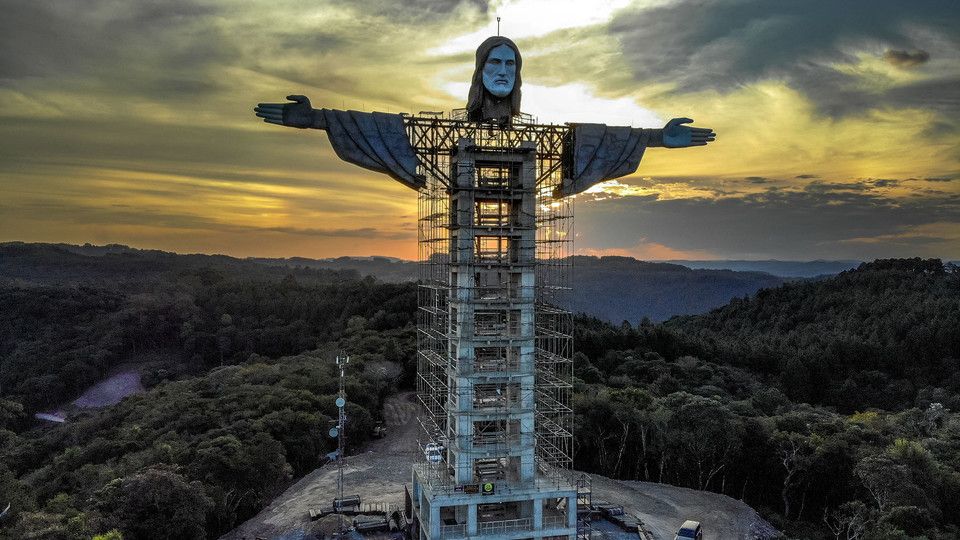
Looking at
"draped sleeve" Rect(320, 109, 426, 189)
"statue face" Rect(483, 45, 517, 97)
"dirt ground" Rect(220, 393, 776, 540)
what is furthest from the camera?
"dirt ground" Rect(220, 393, 776, 540)

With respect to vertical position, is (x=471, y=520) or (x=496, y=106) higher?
(x=496, y=106)

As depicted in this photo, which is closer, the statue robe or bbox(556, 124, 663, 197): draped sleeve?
the statue robe

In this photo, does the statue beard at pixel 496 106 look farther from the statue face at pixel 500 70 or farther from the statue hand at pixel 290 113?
the statue hand at pixel 290 113

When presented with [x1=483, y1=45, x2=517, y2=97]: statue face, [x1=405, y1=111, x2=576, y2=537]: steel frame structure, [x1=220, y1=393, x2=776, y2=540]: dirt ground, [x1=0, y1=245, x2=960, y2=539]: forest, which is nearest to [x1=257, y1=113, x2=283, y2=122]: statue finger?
[x1=405, y1=111, x2=576, y2=537]: steel frame structure

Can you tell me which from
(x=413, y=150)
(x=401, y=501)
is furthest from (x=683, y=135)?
(x=401, y=501)

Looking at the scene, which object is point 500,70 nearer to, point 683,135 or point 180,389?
point 683,135

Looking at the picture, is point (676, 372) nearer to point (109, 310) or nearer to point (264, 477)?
point (264, 477)

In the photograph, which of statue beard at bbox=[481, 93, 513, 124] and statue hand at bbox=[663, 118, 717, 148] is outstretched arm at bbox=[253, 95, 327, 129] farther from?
statue hand at bbox=[663, 118, 717, 148]
